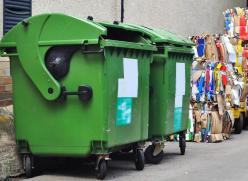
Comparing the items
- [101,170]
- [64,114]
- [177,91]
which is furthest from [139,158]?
[177,91]

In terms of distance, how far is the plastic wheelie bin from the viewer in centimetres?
779

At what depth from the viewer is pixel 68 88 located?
26.0 feet

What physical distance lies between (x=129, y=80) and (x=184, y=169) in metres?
1.72

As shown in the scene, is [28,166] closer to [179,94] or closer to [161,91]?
[161,91]

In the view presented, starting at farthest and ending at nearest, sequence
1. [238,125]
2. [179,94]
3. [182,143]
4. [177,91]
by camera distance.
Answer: [238,125]
[182,143]
[179,94]
[177,91]

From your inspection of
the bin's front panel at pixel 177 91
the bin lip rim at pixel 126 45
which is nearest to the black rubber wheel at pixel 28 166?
the bin lip rim at pixel 126 45

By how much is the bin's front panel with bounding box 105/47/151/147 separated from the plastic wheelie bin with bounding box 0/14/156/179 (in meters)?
0.01

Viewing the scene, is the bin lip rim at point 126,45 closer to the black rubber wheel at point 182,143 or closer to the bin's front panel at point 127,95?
the bin's front panel at point 127,95

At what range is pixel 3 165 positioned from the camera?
797 centimetres

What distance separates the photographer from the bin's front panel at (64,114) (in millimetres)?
7805

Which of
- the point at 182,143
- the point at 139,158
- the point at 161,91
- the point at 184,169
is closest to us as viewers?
the point at 139,158

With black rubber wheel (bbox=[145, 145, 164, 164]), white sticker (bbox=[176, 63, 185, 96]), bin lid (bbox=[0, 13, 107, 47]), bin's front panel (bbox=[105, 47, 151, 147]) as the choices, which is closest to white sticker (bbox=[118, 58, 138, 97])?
bin's front panel (bbox=[105, 47, 151, 147])

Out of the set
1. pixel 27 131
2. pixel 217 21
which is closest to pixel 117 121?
pixel 27 131

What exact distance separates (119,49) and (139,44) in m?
0.63
